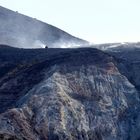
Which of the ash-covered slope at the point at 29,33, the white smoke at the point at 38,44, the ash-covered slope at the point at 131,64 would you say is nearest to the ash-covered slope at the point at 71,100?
the ash-covered slope at the point at 131,64

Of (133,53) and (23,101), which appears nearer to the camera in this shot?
(23,101)

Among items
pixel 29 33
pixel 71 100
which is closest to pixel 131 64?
pixel 71 100

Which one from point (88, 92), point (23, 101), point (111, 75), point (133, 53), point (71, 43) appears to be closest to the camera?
point (23, 101)

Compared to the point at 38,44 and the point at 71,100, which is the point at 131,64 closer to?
the point at 71,100

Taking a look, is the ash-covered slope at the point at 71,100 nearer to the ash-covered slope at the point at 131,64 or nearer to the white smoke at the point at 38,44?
the ash-covered slope at the point at 131,64

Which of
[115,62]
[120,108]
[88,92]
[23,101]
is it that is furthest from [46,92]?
[115,62]

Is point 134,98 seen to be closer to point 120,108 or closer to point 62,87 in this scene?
point 120,108
